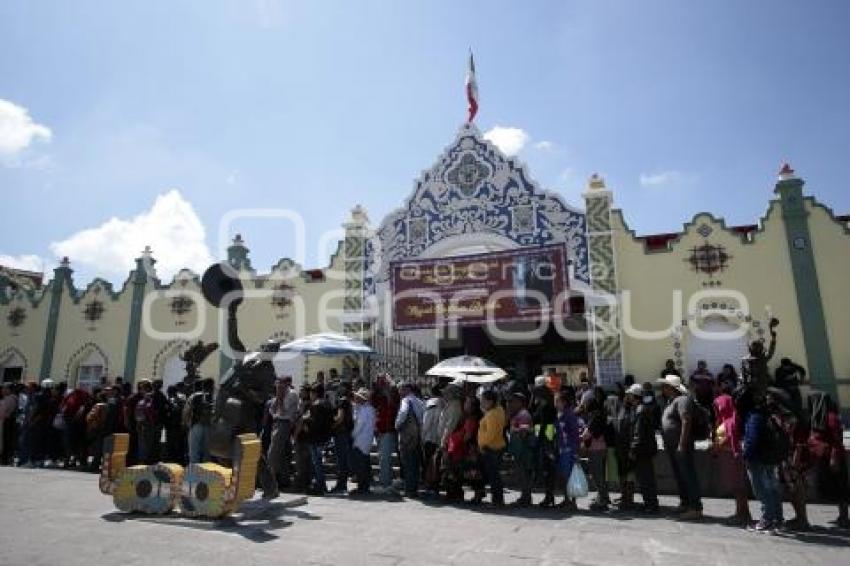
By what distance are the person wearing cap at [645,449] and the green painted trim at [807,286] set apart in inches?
312

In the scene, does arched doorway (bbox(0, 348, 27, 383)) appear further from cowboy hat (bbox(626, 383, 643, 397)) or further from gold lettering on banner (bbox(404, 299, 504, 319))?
cowboy hat (bbox(626, 383, 643, 397))

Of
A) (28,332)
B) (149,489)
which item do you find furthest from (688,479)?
(28,332)

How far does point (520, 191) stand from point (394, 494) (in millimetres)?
9598

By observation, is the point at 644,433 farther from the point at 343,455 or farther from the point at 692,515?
the point at 343,455

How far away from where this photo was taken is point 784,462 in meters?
5.53

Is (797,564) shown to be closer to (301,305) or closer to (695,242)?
(695,242)

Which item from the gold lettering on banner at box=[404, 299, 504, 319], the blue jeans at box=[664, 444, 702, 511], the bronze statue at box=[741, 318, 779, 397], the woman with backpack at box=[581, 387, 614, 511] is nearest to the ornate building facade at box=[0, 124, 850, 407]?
the gold lettering on banner at box=[404, 299, 504, 319]

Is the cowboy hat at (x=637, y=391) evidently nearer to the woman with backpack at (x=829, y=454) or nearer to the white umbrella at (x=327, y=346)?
the woman with backpack at (x=829, y=454)

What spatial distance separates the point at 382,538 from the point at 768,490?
3.79m

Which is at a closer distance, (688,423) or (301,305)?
(688,423)

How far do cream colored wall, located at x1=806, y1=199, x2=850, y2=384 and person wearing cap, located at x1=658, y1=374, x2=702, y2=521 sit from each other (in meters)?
8.27

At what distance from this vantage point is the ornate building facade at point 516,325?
12.8 metres

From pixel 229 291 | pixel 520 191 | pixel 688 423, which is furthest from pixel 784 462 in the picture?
pixel 520 191

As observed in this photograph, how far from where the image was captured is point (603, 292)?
13.7 meters
